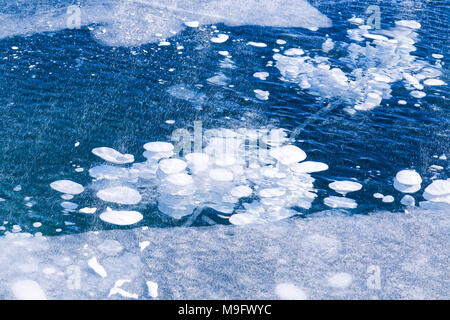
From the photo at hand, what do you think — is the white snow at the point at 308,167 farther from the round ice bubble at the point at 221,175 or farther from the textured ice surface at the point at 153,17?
the textured ice surface at the point at 153,17

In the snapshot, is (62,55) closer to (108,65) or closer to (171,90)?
(108,65)

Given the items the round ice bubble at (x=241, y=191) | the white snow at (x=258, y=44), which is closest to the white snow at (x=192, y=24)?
the white snow at (x=258, y=44)

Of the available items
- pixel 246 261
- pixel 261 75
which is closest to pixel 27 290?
pixel 246 261

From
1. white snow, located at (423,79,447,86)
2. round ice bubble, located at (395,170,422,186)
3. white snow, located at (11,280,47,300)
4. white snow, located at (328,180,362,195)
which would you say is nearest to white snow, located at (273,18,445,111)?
white snow, located at (423,79,447,86)

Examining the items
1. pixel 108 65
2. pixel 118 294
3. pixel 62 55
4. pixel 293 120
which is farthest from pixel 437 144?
pixel 62 55

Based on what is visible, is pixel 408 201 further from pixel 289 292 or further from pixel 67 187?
pixel 67 187
